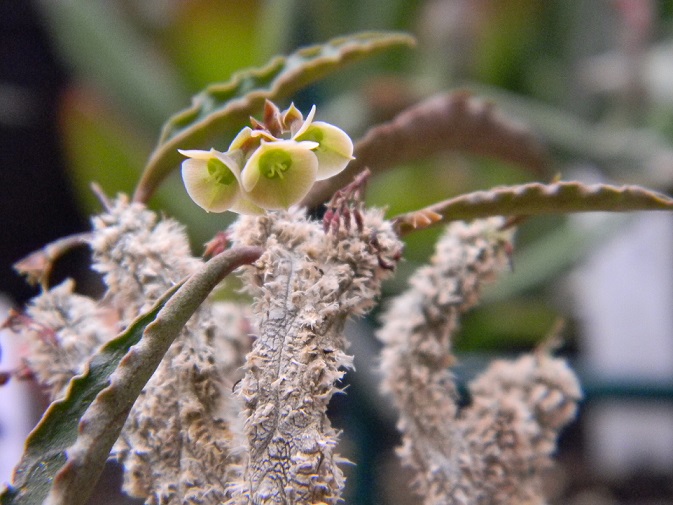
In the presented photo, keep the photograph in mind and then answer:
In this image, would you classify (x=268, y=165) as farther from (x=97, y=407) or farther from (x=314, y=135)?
(x=97, y=407)

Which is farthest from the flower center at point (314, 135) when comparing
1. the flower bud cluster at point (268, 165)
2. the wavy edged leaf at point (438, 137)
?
the wavy edged leaf at point (438, 137)

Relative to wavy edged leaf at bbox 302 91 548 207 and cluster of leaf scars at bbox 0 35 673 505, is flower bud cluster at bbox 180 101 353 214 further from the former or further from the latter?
wavy edged leaf at bbox 302 91 548 207

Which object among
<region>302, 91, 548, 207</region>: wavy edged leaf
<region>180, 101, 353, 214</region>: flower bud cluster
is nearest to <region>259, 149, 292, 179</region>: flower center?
<region>180, 101, 353, 214</region>: flower bud cluster

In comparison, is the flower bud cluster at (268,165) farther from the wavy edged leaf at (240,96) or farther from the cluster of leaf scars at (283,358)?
the wavy edged leaf at (240,96)

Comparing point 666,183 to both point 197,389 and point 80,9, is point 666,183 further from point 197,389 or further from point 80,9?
point 80,9

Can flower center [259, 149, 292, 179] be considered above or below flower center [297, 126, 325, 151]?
below

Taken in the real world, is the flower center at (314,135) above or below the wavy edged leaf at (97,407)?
above
